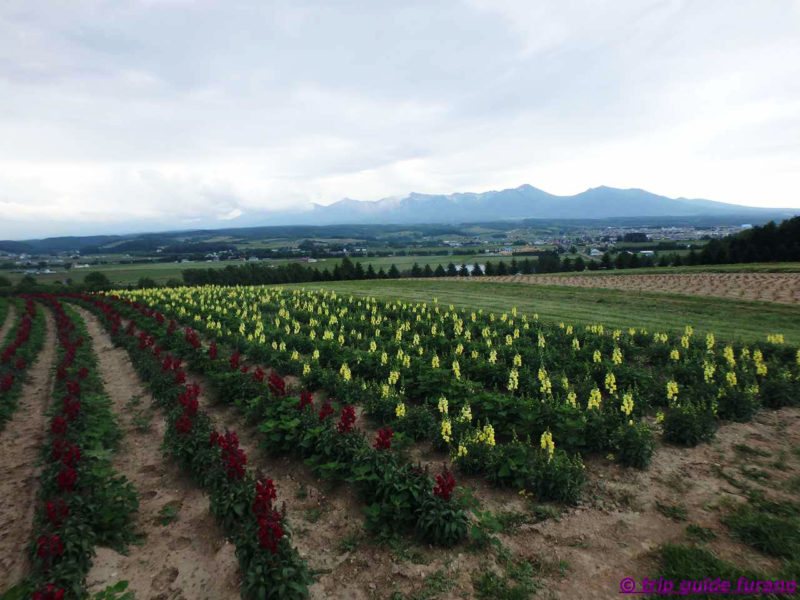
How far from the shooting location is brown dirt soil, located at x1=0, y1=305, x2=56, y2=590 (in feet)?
18.4

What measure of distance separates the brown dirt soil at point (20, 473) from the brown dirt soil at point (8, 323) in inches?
526

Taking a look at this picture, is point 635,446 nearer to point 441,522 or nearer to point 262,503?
point 441,522

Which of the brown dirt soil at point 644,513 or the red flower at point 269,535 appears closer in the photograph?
the red flower at point 269,535

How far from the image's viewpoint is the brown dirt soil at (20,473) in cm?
561

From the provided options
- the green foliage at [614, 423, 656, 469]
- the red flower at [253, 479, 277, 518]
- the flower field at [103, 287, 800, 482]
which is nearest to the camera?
the red flower at [253, 479, 277, 518]

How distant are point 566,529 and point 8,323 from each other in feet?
118

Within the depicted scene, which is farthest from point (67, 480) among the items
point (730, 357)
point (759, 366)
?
point (759, 366)

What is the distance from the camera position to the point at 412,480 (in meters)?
5.96

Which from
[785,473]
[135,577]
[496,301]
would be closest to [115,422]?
[135,577]

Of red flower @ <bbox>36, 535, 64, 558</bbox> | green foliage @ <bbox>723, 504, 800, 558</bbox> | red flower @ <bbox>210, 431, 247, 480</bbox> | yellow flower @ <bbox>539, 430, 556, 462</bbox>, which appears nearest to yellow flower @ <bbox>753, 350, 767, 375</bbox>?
green foliage @ <bbox>723, 504, 800, 558</bbox>

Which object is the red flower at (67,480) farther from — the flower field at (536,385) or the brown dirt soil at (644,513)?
the brown dirt soil at (644,513)

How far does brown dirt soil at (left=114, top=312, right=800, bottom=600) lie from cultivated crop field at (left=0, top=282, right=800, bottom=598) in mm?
30

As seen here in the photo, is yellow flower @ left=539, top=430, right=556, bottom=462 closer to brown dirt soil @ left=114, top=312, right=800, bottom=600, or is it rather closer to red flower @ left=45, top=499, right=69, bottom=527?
brown dirt soil @ left=114, top=312, right=800, bottom=600

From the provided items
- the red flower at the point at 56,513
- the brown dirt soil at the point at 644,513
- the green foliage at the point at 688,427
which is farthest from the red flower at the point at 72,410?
the green foliage at the point at 688,427
